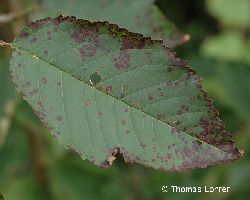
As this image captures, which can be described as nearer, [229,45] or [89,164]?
[89,164]

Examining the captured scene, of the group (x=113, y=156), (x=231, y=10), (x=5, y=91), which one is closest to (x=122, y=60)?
(x=113, y=156)

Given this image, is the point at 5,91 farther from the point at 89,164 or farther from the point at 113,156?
the point at 113,156

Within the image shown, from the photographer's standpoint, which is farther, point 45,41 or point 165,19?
point 165,19

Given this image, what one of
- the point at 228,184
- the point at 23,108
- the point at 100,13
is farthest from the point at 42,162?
the point at 100,13

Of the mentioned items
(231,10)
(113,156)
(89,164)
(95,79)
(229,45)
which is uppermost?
(231,10)

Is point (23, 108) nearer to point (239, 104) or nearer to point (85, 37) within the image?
point (239, 104)

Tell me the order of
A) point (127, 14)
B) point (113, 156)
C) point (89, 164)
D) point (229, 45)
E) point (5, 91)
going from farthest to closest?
point (229, 45), point (89, 164), point (5, 91), point (127, 14), point (113, 156)

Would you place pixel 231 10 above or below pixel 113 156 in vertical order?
above
